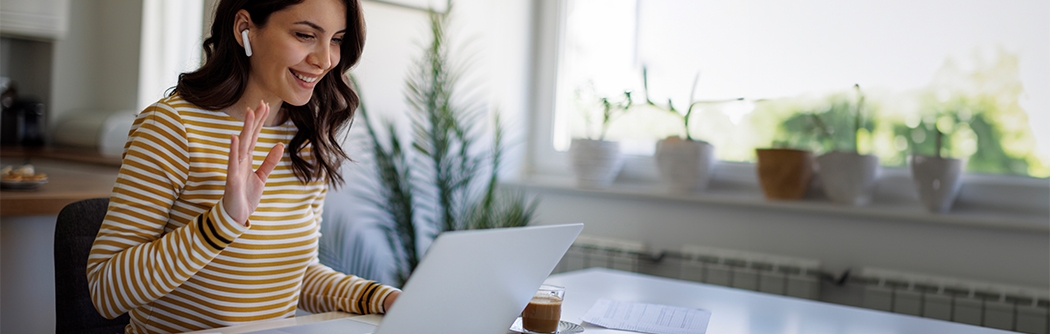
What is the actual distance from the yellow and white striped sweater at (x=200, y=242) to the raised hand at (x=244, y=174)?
0.02 m

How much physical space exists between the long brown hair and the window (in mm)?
1733

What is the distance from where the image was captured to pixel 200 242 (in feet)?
3.76

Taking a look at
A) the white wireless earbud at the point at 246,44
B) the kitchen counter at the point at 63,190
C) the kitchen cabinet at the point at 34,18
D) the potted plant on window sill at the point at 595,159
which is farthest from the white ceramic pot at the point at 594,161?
the kitchen cabinet at the point at 34,18

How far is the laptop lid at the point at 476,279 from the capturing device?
899mm

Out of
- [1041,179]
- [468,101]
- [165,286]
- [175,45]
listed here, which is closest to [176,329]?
[165,286]

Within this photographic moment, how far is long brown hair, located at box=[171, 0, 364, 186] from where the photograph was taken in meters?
1.30

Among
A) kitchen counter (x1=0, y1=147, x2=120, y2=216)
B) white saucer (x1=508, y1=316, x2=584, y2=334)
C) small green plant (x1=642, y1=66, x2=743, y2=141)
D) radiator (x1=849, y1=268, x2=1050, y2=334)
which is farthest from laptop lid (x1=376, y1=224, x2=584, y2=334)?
small green plant (x1=642, y1=66, x2=743, y2=141)

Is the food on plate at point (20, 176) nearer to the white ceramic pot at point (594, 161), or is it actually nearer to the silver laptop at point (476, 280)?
the silver laptop at point (476, 280)

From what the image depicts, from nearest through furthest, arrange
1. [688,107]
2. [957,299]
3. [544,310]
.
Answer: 1. [544,310]
2. [957,299]
3. [688,107]

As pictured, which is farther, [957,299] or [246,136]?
[957,299]

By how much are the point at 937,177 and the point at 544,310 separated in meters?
1.72

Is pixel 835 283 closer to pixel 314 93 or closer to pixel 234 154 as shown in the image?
pixel 314 93

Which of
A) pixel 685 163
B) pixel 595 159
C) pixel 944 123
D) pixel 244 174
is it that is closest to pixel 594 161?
pixel 595 159

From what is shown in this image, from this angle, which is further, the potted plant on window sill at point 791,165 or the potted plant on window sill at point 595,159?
the potted plant on window sill at point 595,159
